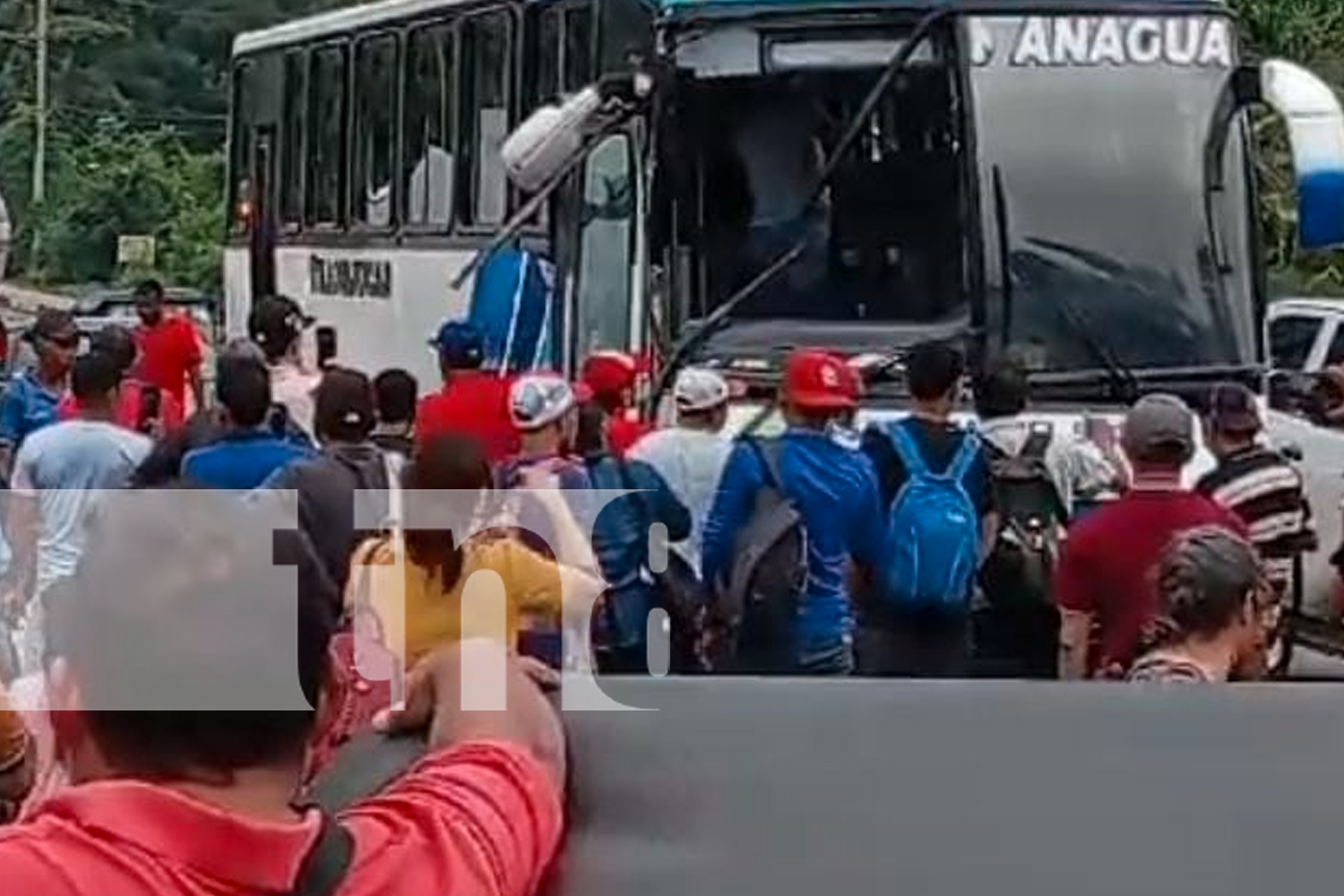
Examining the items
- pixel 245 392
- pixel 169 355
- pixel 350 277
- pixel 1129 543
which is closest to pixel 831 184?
pixel 245 392

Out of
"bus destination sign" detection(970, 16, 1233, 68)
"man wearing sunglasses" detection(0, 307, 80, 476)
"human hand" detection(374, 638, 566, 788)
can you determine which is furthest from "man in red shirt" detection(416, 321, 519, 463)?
"human hand" detection(374, 638, 566, 788)

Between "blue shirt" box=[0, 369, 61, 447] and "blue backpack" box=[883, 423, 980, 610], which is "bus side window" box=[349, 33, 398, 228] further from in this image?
"blue backpack" box=[883, 423, 980, 610]

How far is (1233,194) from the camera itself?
14.2m

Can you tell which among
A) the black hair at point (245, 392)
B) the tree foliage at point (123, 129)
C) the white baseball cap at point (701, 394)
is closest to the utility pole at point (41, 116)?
the tree foliage at point (123, 129)

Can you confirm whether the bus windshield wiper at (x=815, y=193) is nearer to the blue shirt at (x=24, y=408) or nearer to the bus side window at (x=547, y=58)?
the blue shirt at (x=24, y=408)

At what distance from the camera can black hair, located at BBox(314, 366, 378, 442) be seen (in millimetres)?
9898

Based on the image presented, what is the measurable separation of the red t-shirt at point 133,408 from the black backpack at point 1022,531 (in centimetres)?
261

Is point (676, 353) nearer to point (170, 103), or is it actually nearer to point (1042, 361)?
point (1042, 361)

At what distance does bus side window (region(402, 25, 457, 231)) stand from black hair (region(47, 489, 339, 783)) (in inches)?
681

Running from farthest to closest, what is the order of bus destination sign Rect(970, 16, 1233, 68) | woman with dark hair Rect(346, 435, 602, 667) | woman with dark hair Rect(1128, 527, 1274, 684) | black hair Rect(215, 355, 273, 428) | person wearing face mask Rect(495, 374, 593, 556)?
bus destination sign Rect(970, 16, 1233, 68), black hair Rect(215, 355, 273, 428), person wearing face mask Rect(495, 374, 593, 556), woman with dark hair Rect(346, 435, 602, 667), woman with dark hair Rect(1128, 527, 1274, 684)

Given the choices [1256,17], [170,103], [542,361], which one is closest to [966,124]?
[542,361]

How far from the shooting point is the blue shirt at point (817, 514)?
10.1 m

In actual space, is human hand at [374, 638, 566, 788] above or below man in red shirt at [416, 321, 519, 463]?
above

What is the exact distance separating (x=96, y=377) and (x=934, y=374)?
271 centimetres
